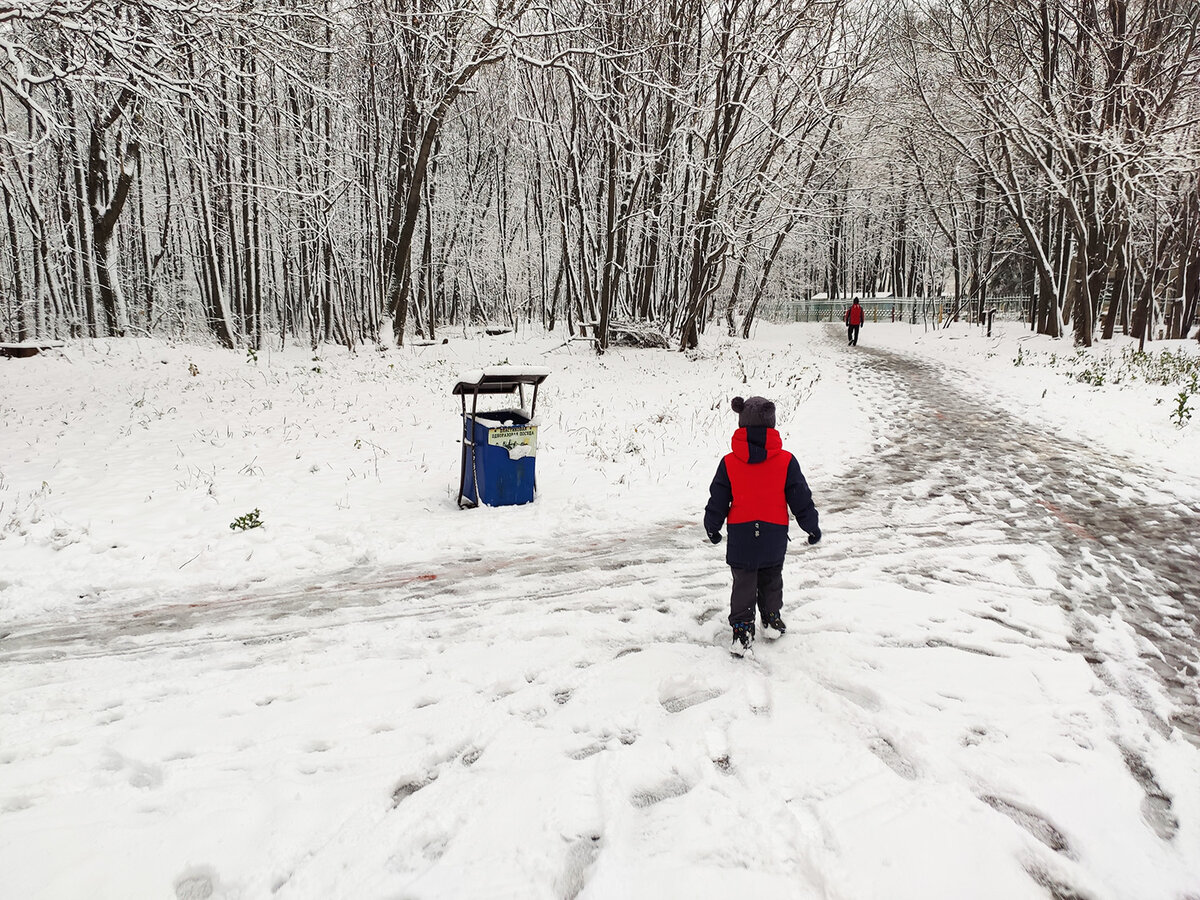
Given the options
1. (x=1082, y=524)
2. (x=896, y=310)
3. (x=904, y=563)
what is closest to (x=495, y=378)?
(x=904, y=563)

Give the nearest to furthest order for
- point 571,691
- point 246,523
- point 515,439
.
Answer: point 571,691 < point 246,523 < point 515,439

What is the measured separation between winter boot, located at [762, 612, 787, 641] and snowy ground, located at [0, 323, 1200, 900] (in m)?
0.09

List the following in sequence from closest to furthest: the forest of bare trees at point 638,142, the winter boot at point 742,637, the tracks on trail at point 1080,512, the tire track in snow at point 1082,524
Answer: the tire track in snow at point 1082,524 < the winter boot at point 742,637 < the tracks on trail at point 1080,512 < the forest of bare trees at point 638,142

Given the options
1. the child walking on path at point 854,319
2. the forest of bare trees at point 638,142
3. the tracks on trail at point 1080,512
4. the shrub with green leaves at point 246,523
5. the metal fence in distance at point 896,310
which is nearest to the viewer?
the tracks on trail at point 1080,512

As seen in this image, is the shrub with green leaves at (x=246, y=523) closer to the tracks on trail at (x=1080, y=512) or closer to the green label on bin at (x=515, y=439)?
the green label on bin at (x=515, y=439)

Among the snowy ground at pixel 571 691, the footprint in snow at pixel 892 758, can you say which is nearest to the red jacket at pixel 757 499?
the snowy ground at pixel 571 691

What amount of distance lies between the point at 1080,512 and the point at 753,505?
497cm

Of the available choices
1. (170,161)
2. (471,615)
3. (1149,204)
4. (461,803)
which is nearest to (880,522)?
(471,615)

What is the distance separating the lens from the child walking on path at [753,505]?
3863mm

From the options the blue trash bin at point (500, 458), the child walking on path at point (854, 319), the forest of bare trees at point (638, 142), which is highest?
the forest of bare trees at point (638, 142)

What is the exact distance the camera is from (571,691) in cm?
359

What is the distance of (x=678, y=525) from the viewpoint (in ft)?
21.7

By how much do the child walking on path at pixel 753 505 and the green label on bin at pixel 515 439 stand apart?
3456 millimetres

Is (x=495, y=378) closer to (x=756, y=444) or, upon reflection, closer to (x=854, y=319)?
(x=756, y=444)
